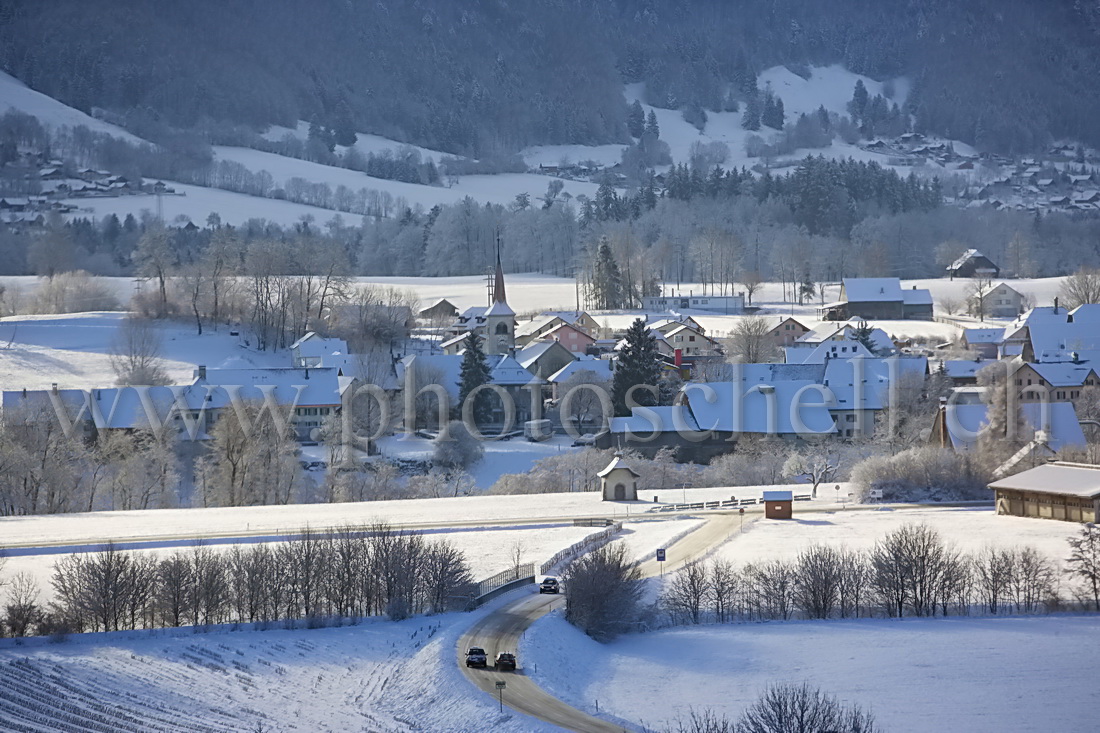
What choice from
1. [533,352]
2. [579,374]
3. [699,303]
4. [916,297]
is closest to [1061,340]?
[916,297]

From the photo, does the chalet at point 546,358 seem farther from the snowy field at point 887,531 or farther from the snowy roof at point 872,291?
the snowy field at point 887,531

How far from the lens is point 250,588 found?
27.8m

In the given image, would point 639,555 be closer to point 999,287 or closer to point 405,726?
point 405,726

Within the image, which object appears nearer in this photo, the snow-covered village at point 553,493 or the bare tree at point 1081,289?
the snow-covered village at point 553,493

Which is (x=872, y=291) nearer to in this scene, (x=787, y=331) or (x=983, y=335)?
(x=787, y=331)

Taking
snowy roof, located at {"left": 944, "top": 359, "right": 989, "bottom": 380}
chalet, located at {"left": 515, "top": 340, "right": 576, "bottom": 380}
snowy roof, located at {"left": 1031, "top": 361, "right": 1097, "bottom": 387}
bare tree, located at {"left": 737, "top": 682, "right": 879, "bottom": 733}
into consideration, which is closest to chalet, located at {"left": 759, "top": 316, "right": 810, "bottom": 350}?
snowy roof, located at {"left": 944, "top": 359, "right": 989, "bottom": 380}

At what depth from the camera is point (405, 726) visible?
70.0 feet

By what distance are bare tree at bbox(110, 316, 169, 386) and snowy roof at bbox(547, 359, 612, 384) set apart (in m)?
18.3

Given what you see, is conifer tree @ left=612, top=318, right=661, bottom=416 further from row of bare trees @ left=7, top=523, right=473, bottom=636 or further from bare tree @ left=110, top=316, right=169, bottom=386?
row of bare trees @ left=7, top=523, right=473, bottom=636

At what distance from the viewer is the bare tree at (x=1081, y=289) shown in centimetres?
8950

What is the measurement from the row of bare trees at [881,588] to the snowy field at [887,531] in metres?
2.46

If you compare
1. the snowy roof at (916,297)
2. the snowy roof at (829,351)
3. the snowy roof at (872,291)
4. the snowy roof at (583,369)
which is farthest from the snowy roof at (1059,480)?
the snowy roof at (916,297)

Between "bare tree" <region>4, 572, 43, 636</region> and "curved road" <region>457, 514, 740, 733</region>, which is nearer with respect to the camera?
"curved road" <region>457, 514, 740, 733</region>

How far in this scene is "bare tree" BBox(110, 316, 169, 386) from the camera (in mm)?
61875
